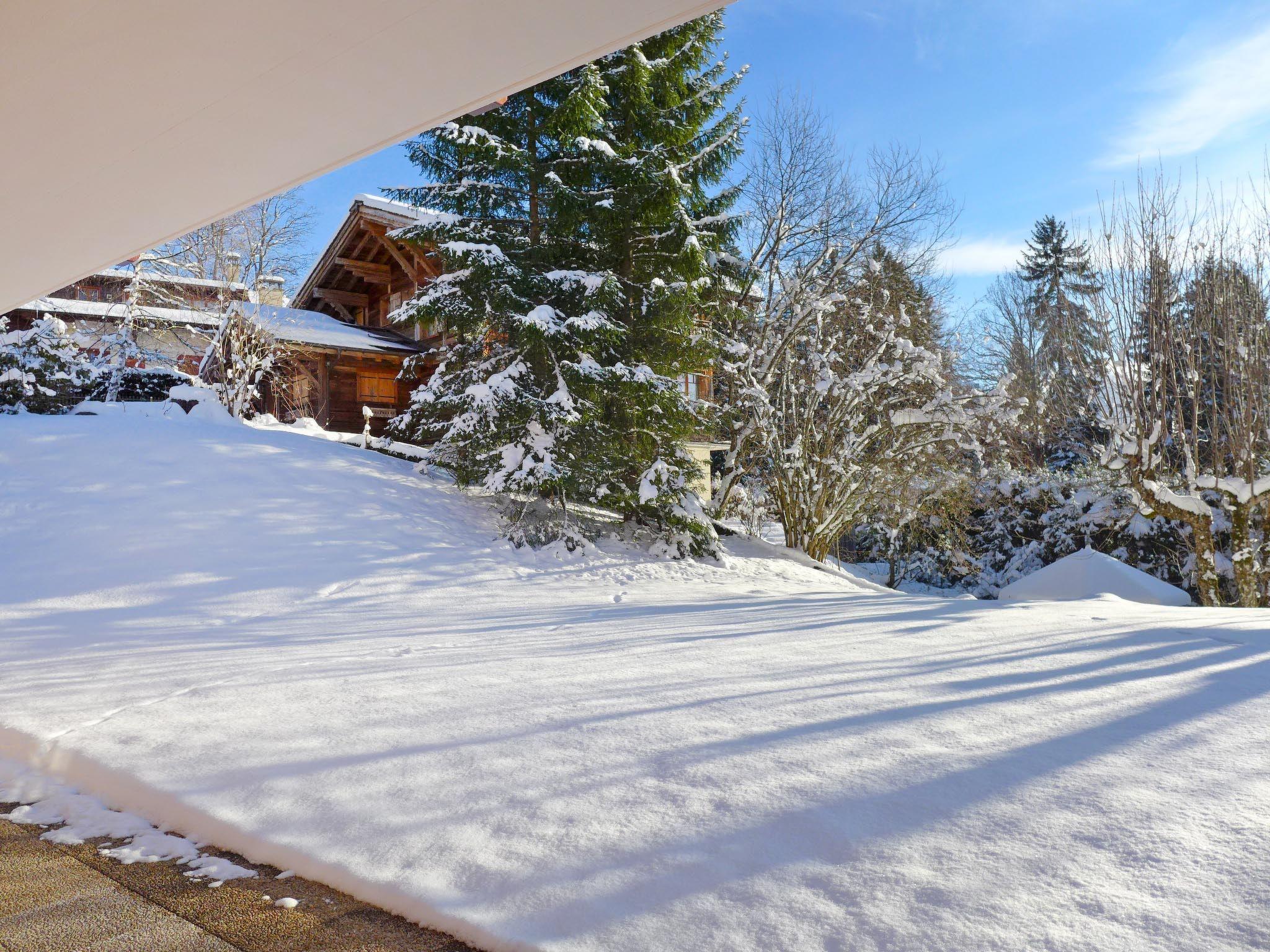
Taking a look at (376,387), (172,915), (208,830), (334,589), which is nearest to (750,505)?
(334,589)

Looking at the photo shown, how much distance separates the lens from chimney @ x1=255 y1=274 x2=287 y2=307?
19594mm

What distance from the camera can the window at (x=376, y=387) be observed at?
61.6 ft

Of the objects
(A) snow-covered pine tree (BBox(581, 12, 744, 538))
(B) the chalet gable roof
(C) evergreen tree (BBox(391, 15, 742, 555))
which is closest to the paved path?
(C) evergreen tree (BBox(391, 15, 742, 555))

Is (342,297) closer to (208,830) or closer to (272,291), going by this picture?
(272,291)

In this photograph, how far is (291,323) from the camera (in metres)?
17.4

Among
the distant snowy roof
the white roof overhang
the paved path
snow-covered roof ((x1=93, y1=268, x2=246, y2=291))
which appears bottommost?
the paved path

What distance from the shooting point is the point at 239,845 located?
267 centimetres

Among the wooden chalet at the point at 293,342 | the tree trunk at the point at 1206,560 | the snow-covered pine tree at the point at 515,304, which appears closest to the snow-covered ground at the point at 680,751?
the snow-covered pine tree at the point at 515,304

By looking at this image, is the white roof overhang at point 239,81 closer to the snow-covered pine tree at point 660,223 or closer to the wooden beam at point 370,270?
the snow-covered pine tree at point 660,223

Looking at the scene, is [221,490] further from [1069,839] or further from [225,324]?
[1069,839]

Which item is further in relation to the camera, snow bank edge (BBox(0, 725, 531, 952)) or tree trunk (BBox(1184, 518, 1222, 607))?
tree trunk (BBox(1184, 518, 1222, 607))

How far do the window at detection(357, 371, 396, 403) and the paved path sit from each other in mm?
17111

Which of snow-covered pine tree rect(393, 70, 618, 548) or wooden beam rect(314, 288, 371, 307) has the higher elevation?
wooden beam rect(314, 288, 371, 307)

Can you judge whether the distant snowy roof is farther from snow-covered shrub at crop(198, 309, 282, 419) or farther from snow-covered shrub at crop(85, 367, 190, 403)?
snow-covered shrub at crop(85, 367, 190, 403)
